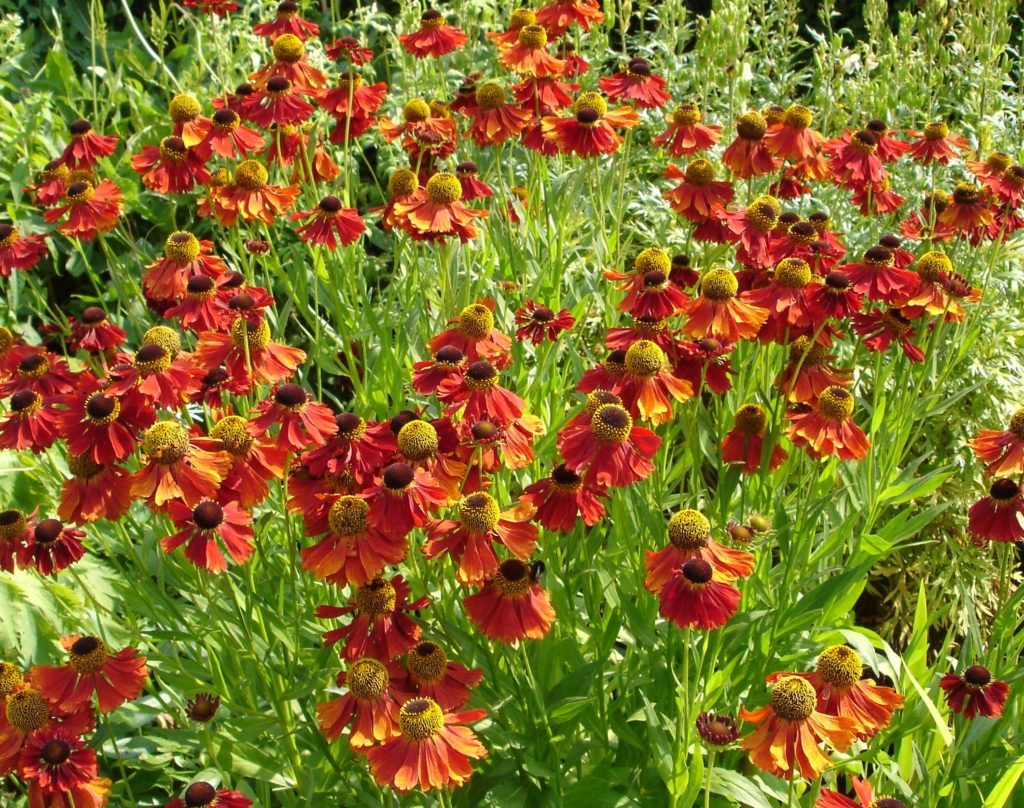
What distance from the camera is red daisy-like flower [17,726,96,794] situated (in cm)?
150

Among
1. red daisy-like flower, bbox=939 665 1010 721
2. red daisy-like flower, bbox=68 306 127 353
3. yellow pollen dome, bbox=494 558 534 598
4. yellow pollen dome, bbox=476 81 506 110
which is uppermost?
yellow pollen dome, bbox=476 81 506 110

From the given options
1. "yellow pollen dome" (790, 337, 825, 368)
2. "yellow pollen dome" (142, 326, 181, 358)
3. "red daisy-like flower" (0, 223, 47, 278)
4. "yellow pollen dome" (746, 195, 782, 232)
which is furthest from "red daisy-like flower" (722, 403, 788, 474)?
"red daisy-like flower" (0, 223, 47, 278)

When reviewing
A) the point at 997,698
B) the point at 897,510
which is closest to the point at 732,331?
the point at 997,698

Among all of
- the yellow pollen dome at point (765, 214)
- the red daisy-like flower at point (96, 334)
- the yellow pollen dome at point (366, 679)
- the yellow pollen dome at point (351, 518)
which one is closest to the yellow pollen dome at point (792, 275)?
the yellow pollen dome at point (765, 214)

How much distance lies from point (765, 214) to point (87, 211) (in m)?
1.44

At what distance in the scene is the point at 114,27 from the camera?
5621mm

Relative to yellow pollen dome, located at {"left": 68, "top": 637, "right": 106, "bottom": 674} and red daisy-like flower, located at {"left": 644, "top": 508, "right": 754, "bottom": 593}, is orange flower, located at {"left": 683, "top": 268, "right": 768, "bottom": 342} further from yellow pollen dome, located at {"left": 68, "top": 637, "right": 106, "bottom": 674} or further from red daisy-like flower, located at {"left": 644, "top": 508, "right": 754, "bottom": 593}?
yellow pollen dome, located at {"left": 68, "top": 637, "right": 106, "bottom": 674}

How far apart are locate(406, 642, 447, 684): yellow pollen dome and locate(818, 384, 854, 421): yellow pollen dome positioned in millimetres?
805

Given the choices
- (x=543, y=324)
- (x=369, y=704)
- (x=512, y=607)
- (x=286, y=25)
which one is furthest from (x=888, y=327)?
(x=286, y=25)

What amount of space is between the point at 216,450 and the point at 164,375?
0.17 metres

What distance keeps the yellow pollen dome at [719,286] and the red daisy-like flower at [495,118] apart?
1003 mm

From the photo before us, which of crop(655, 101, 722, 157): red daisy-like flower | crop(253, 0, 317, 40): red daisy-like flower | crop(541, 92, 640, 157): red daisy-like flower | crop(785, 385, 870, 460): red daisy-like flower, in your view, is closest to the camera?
crop(785, 385, 870, 460): red daisy-like flower

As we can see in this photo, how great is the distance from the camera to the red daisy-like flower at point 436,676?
5.11 feet

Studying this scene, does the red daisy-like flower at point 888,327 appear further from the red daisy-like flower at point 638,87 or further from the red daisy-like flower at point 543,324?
the red daisy-like flower at point 638,87
